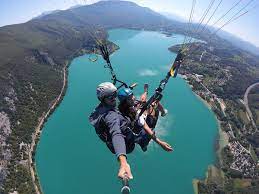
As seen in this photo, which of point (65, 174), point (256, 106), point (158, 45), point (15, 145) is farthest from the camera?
point (158, 45)

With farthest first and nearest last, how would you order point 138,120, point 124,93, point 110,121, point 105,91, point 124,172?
point 124,93 → point 138,120 → point 105,91 → point 110,121 → point 124,172

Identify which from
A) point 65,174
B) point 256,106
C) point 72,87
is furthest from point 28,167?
point 256,106

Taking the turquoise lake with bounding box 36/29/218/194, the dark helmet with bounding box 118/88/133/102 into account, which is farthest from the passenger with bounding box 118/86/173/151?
the turquoise lake with bounding box 36/29/218/194

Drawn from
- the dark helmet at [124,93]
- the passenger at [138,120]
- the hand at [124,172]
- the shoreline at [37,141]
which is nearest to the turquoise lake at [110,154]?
the shoreline at [37,141]

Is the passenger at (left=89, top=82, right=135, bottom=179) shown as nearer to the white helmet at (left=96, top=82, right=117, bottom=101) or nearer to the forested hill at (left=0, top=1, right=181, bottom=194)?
the white helmet at (left=96, top=82, right=117, bottom=101)

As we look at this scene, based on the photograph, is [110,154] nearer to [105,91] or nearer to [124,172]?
[105,91]

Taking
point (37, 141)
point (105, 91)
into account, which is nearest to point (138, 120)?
point (105, 91)

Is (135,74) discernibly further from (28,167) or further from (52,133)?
(28,167)

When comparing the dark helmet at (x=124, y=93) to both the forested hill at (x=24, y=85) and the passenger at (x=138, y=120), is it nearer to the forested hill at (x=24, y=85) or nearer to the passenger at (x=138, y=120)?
the passenger at (x=138, y=120)
